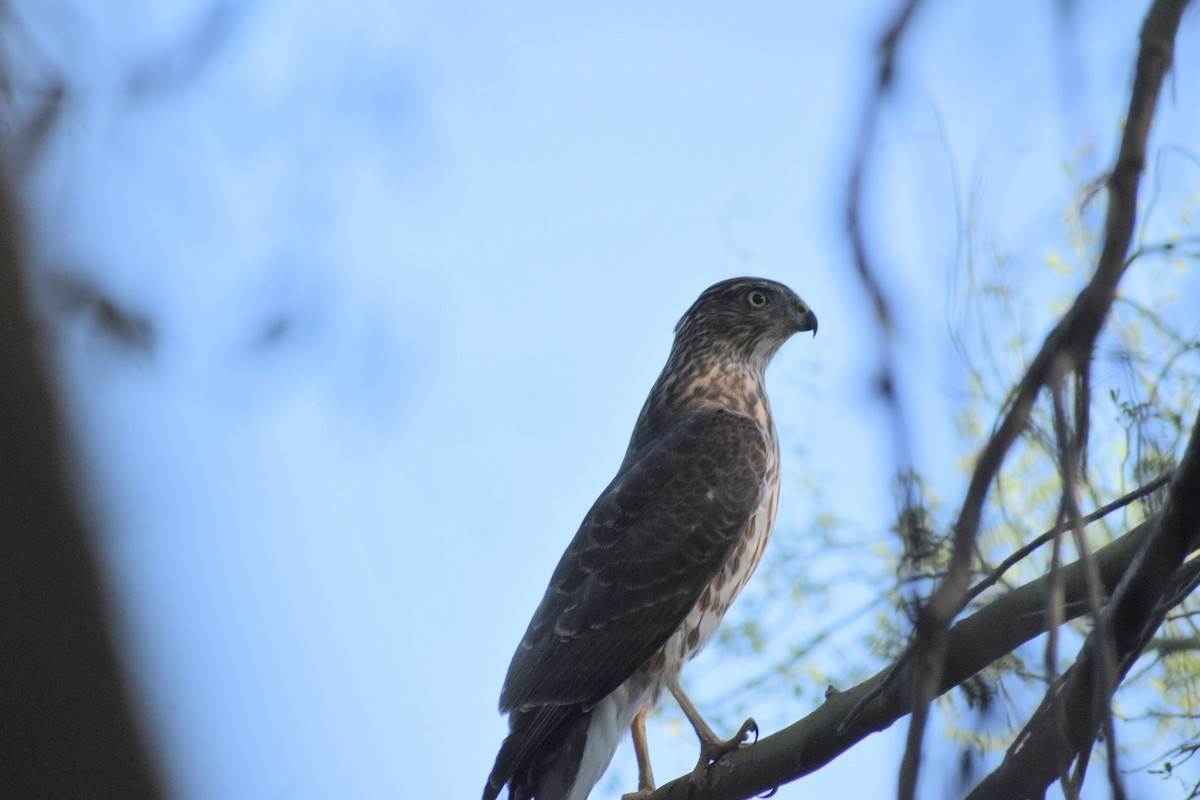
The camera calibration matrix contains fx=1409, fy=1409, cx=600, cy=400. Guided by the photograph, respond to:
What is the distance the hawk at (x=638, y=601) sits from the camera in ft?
14.7

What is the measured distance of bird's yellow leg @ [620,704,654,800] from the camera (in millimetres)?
4772

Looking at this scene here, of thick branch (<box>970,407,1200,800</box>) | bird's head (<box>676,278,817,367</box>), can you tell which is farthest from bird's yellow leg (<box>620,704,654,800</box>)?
thick branch (<box>970,407,1200,800</box>)

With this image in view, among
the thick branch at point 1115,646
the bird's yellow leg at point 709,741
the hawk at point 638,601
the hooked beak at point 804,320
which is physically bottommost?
the thick branch at point 1115,646

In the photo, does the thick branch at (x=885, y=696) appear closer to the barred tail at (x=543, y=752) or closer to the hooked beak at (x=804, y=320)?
the barred tail at (x=543, y=752)

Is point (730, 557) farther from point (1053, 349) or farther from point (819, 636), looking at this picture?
point (1053, 349)

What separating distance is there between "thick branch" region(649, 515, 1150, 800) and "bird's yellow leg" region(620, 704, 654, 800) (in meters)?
0.46

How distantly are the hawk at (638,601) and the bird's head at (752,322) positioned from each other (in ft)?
2.12

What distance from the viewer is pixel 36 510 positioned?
1.41 meters

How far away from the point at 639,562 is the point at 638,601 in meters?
0.15

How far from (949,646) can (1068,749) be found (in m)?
0.73

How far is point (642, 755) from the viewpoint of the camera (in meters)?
4.95

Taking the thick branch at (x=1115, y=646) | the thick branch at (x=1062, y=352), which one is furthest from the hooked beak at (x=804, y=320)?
the thick branch at (x=1062, y=352)

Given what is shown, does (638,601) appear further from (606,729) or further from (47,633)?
(47,633)

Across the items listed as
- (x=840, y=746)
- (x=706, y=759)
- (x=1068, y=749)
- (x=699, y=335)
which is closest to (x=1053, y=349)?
(x=1068, y=749)
